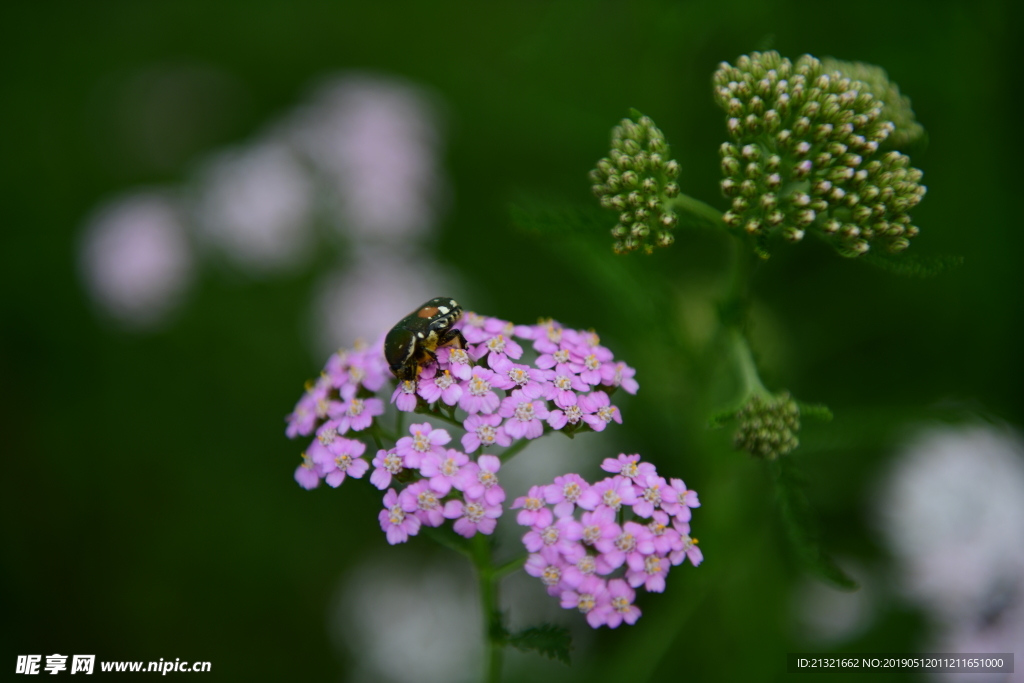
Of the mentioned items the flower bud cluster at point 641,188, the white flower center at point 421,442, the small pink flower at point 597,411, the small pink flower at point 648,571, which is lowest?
the small pink flower at point 648,571

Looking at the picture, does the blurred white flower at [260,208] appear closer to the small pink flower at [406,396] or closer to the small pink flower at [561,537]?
the small pink flower at [406,396]

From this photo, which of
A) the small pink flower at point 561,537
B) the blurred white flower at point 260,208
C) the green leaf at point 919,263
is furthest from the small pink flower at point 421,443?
the blurred white flower at point 260,208

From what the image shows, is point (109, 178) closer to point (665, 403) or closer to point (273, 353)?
point (273, 353)

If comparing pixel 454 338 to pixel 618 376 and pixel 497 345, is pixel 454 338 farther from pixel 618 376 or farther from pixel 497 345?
pixel 618 376

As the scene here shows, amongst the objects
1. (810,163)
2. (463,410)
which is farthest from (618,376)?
(810,163)

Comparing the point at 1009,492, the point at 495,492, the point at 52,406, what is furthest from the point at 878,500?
the point at 52,406

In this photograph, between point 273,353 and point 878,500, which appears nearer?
point 878,500

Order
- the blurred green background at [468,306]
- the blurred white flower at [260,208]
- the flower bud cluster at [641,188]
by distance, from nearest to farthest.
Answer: the flower bud cluster at [641,188], the blurred green background at [468,306], the blurred white flower at [260,208]
